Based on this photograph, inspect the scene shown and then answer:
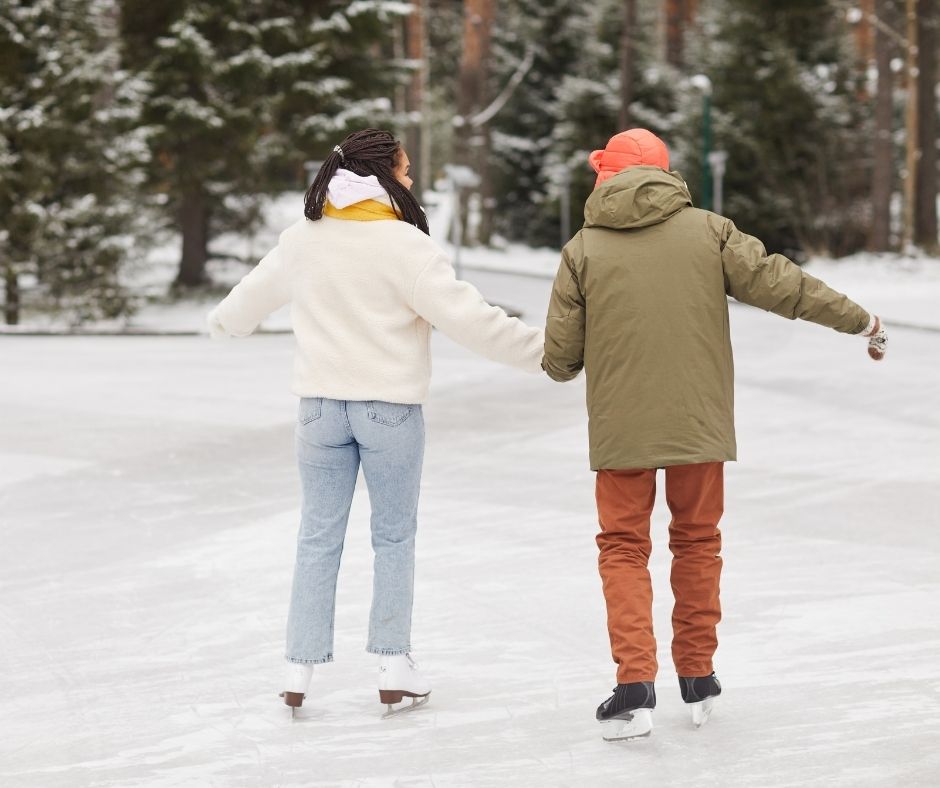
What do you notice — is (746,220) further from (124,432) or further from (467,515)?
(467,515)

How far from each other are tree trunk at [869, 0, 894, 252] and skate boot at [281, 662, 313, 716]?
32.1 m

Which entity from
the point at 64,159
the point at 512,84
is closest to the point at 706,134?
the point at 512,84

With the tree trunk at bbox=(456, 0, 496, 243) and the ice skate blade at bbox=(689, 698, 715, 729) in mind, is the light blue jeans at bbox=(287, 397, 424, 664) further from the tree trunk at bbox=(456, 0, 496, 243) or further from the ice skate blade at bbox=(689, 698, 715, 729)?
the tree trunk at bbox=(456, 0, 496, 243)

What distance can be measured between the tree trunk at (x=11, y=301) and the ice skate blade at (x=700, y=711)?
70.0 ft

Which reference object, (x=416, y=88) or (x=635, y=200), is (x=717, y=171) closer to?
(x=416, y=88)

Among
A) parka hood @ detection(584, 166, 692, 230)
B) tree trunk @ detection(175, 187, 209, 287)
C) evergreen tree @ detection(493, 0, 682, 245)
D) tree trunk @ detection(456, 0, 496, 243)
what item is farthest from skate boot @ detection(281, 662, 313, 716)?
tree trunk @ detection(456, 0, 496, 243)

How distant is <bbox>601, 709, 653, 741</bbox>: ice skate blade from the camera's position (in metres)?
4.71

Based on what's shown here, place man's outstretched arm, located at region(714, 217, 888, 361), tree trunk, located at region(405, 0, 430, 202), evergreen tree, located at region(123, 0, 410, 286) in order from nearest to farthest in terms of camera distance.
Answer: man's outstretched arm, located at region(714, 217, 888, 361), evergreen tree, located at region(123, 0, 410, 286), tree trunk, located at region(405, 0, 430, 202)

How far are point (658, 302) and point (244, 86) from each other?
75.1ft

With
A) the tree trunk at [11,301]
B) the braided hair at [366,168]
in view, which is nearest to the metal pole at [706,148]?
the tree trunk at [11,301]

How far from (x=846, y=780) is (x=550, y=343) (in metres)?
1.52

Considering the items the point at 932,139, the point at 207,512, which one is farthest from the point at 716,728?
the point at 932,139

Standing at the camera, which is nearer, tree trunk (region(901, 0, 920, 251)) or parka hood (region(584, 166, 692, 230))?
parka hood (region(584, 166, 692, 230))

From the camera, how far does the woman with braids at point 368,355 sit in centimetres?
496
